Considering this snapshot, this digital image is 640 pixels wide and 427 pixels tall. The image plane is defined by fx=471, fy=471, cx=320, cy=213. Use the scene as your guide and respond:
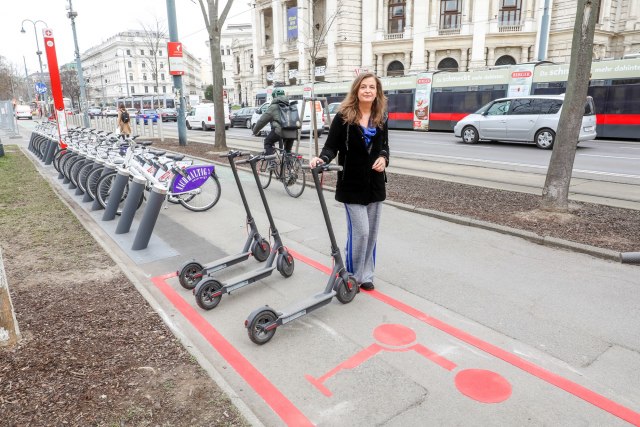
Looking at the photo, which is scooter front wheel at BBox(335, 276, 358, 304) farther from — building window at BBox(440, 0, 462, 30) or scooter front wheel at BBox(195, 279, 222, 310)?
building window at BBox(440, 0, 462, 30)

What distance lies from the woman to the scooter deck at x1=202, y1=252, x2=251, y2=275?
52.6 inches

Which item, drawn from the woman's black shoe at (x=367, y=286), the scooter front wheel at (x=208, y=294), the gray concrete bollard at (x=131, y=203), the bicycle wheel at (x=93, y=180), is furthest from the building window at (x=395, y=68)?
the scooter front wheel at (x=208, y=294)

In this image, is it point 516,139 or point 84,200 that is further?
point 516,139

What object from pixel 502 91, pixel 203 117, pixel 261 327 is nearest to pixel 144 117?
pixel 203 117

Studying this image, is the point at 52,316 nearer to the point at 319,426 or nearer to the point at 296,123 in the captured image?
the point at 319,426

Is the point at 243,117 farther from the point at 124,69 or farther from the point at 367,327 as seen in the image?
the point at 124,69

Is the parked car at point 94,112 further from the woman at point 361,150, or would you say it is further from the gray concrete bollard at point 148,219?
the woman at point 361,150

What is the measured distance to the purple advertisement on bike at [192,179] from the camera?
293 inches

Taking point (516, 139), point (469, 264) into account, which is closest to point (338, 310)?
point (469, 264)

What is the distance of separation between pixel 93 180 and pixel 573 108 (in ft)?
25.1

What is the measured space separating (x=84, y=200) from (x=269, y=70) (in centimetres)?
5531

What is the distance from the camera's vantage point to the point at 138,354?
3.36 metres

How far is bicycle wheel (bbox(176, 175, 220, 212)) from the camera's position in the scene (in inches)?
308

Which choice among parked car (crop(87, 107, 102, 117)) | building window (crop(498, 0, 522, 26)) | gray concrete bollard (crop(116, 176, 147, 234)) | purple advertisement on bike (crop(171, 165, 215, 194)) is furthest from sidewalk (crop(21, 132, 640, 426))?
building window (crop(498, 0, 522, 26))
